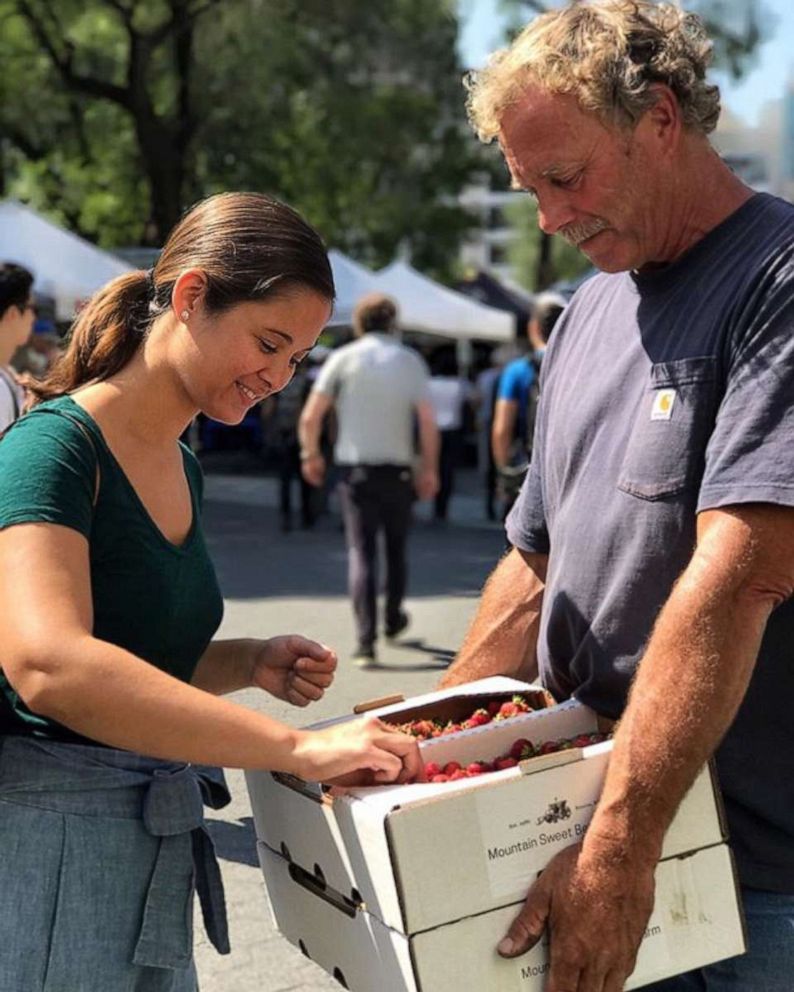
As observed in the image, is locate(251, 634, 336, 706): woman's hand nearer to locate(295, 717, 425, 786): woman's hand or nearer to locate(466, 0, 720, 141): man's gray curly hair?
locate(295, 717, 425, 786): woman's hand

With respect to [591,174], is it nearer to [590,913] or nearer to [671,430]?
[671,430]

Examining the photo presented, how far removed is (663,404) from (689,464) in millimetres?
101

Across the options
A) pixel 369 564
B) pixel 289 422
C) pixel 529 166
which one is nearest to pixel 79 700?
pixel 529 166

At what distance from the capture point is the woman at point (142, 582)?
73.2 inches

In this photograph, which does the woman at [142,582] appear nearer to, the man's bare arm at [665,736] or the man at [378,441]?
the man's bare arm at [665,736]

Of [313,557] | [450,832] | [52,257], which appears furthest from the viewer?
[52,257]

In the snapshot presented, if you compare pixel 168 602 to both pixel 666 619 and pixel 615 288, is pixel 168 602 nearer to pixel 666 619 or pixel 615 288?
pixel 666 619

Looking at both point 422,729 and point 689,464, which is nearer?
point 689,464

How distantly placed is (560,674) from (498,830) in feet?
1.77

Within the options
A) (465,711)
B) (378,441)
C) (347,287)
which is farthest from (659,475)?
(347,287)

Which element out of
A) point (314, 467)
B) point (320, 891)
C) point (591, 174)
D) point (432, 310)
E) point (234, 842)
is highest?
point (591, 174)

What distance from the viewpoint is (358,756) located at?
1870 millimetres

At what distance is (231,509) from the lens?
1569cm

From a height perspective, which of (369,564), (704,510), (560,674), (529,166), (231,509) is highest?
(529,166)
